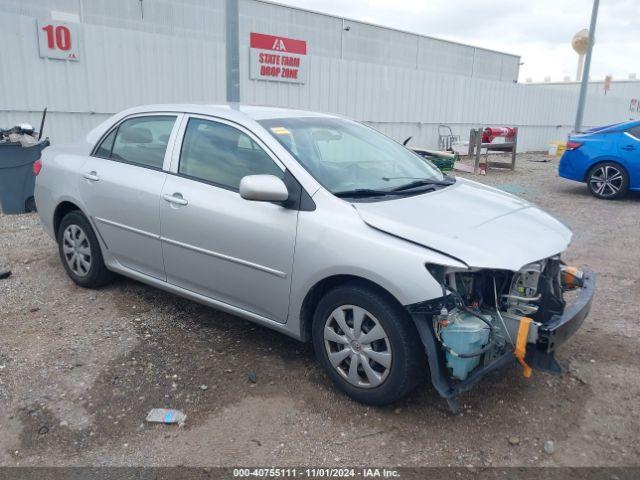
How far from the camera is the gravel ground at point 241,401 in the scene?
2.80 meters

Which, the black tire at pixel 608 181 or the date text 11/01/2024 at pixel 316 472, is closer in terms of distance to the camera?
the date text 11/01/2024 at pixel 316 472

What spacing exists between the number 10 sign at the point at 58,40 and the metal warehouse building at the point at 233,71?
17 millimetres

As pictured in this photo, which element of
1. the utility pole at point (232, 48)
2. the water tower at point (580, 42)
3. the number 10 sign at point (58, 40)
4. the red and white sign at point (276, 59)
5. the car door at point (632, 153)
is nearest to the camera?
the utility pole at point (232, 48)

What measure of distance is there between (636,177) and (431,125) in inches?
A: 325

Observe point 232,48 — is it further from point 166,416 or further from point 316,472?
point 316,472

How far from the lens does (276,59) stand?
12.8 meters

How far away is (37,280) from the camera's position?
5113mm

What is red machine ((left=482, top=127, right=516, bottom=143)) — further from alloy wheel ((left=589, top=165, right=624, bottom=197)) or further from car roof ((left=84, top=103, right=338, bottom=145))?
car roof ((left=84, top=103, right=338, bottom=145))

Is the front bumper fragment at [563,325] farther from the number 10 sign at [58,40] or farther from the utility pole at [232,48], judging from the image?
the number 10 sign at [58,40]

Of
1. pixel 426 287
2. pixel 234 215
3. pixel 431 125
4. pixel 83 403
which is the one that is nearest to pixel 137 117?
pixel 234 215

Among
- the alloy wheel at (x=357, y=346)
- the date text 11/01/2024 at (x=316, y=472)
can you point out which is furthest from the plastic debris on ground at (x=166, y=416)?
the alloy wheel at (x=357, y=346)

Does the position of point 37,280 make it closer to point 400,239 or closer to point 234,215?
point 234,215

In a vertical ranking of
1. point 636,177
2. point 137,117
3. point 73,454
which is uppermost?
Result: point 137,117

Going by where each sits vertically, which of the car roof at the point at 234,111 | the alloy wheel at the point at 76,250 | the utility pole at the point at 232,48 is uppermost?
the utility pole at the point at 232,48
